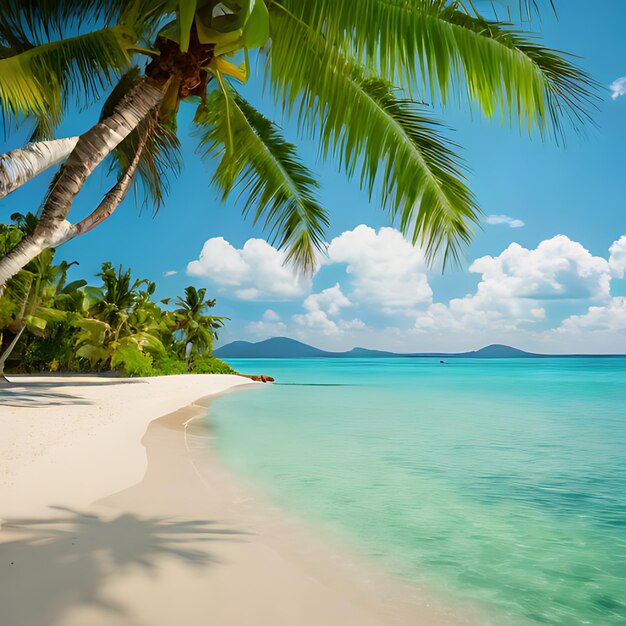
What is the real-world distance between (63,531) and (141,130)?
4406 mm

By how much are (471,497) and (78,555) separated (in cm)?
414

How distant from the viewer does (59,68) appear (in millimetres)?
5242

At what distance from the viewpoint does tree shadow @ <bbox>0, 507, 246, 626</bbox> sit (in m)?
2.35

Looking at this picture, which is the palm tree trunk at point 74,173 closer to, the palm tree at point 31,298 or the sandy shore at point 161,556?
the sandy shore at point 161,556

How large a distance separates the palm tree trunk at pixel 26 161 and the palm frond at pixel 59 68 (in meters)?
1.36

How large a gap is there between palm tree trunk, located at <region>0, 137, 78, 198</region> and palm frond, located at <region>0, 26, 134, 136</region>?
1357mm

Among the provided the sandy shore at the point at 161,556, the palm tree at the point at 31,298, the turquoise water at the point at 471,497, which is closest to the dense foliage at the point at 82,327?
the palm tree at the point at 31,298

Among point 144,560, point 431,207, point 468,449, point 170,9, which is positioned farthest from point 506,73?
point 468,449

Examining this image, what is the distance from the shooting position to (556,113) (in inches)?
146

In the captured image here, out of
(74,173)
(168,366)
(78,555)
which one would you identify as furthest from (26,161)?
(168,366)

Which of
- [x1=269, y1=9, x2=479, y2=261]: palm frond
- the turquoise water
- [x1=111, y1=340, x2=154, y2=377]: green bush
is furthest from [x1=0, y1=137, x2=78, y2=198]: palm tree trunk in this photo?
[x1=111, y1=340, x2=154, y2=377]: green bush

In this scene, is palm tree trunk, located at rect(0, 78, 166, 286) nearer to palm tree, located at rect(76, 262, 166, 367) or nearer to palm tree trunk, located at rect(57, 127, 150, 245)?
palm tree trunk, located at rect(57, 127, 150, 245)

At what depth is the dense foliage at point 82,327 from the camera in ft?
58.6

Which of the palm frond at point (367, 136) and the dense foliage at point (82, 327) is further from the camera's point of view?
the dense foliage at point (82, 327)
